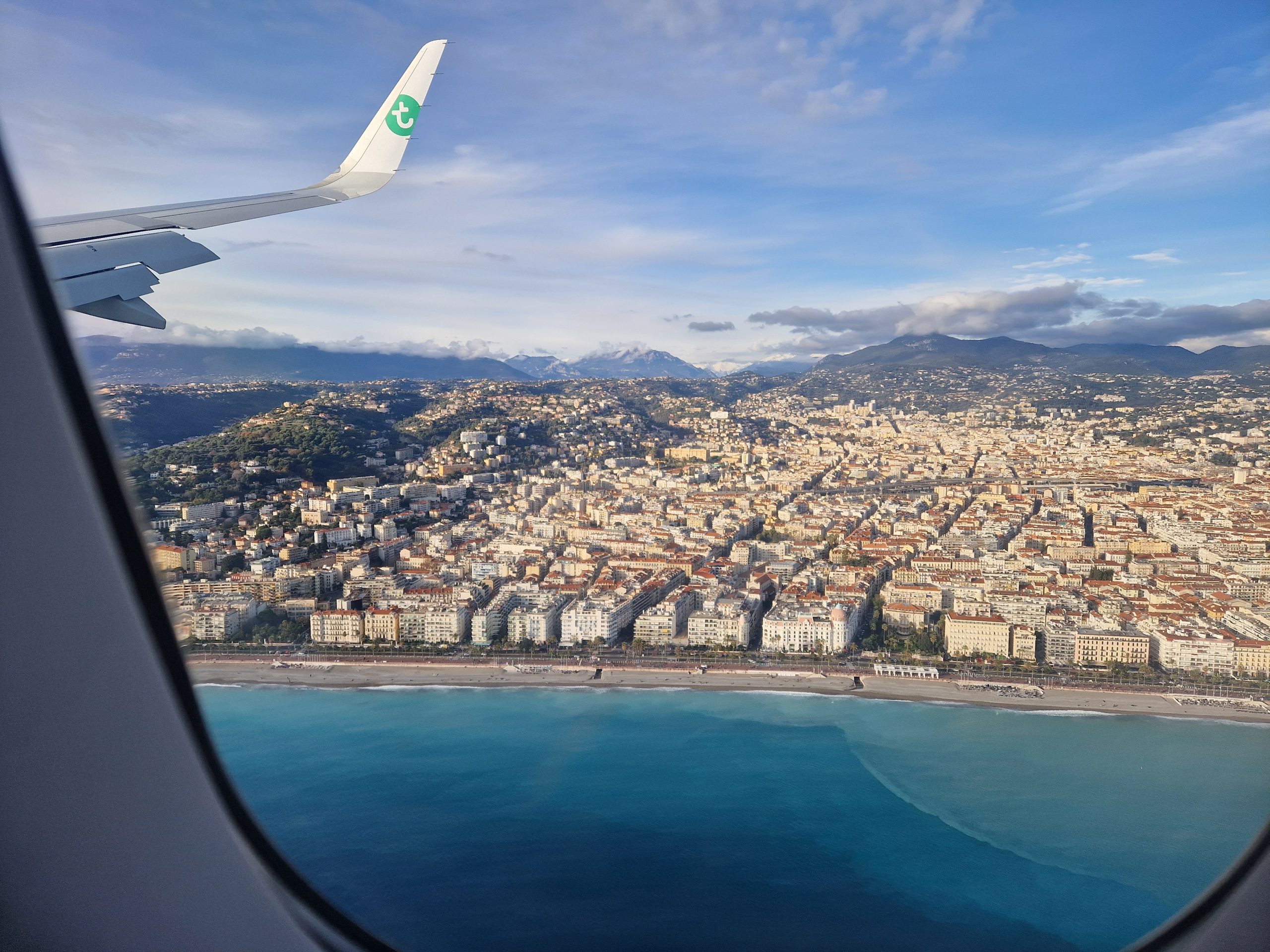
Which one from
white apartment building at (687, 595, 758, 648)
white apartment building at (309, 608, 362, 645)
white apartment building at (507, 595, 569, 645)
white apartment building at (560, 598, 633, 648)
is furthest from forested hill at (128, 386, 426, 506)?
white apartment building at (687, 595, 758, 648)

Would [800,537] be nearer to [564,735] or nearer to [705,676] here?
[705,676]

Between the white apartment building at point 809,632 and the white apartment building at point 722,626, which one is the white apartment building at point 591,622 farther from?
the white apartment building at point 809,632

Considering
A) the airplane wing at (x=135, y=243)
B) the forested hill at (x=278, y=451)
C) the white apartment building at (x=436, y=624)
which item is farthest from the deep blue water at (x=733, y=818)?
the airplane wing at (x=135, y=243)

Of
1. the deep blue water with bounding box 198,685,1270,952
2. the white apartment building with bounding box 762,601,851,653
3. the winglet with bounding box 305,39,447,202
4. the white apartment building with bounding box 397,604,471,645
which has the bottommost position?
the deep blue water with bounding box 198,685,1270,952

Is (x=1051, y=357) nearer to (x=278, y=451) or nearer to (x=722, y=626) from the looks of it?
(x=722, y=626)

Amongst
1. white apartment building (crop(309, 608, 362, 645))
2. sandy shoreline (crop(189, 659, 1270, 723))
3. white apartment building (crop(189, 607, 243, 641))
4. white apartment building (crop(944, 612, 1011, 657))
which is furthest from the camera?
white apartment building (crop(944, 612, 1011, 657))

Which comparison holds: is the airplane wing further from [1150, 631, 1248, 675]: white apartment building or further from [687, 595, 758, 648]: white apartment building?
[1150, 631, 1248, 675]: white apartment building
